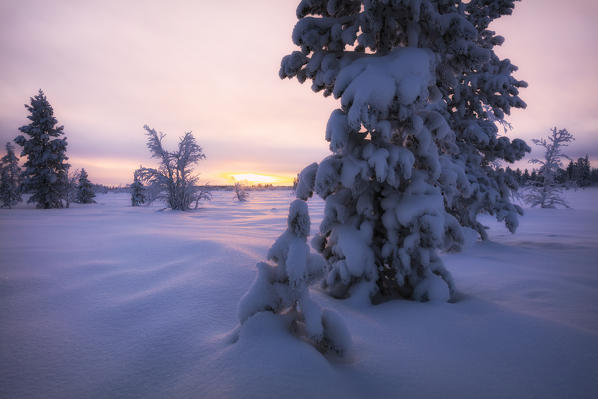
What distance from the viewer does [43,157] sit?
19.0 metres

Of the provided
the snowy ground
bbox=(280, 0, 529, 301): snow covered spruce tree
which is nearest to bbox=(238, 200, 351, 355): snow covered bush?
the snowy ground

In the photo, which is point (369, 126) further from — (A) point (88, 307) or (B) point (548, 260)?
(B) point (548, 260)

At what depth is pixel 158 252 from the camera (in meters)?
5.05

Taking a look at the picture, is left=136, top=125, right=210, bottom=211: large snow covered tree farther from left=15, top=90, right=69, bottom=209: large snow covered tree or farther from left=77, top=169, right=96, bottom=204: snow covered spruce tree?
left=77, top=169, right=96, bottom=204: snow covered spruce tree

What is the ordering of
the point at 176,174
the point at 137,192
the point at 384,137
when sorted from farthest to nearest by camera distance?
the point at 137,192
the point at 176,174
the point at 384,137

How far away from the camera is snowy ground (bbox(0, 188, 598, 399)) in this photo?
1.62m

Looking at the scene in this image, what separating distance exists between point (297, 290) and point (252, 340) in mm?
476

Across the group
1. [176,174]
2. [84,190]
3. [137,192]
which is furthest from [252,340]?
[84,190]

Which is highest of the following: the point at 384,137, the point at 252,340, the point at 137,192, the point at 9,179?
the point at 9,179

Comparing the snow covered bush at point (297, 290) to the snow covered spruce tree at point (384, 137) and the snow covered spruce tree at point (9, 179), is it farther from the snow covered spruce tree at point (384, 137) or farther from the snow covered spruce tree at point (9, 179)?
the snow covered spruce tree at point (9, 179)

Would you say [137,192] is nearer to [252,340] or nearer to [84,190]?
[84,190]

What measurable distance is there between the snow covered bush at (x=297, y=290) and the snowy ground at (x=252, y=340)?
12 centimetres

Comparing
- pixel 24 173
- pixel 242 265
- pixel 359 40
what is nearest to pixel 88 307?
pixel 242 265

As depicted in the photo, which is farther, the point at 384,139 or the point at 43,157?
the point at 43,157
